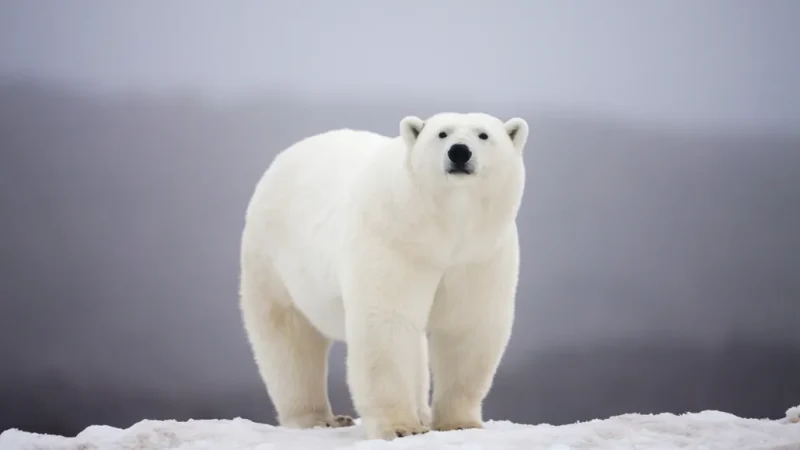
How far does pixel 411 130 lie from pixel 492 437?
44.0 inches

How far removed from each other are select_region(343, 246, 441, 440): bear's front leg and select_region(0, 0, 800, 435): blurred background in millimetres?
2777

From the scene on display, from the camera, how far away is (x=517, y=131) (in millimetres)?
3352

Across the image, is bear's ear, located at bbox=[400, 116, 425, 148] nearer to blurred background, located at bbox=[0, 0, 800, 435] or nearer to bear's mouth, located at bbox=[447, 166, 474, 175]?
bear's mouth, located at bbox=[447, 166, 474, 175]

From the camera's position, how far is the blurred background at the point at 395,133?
18.4 ft

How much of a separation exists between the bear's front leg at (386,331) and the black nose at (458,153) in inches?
16.4

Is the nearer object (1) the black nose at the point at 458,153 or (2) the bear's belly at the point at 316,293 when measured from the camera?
(1) the black nose at the point at 458,153

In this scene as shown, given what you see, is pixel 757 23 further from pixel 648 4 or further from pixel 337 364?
pixel 337 364

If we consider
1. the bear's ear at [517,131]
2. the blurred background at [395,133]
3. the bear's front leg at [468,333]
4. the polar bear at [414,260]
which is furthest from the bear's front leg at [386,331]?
the blurred background at [395,133]

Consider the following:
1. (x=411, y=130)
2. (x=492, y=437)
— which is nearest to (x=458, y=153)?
(x=411, y=130)

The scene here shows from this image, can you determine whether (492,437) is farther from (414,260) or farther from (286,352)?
(286,352)

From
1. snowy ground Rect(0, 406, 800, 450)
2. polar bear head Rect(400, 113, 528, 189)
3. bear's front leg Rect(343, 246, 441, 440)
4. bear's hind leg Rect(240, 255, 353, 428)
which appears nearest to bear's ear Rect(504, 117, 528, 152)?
polar bear head Rect(400, 113, 528, 189)

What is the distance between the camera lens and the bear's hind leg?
405cm

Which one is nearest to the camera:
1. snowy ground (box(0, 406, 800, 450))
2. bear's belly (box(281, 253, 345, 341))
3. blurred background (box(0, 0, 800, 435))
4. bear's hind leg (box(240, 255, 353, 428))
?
snowy ground (box(0, 406, 800, 450))

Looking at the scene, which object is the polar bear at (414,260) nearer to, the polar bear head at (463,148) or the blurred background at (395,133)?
the polar bear head at (463,148)
